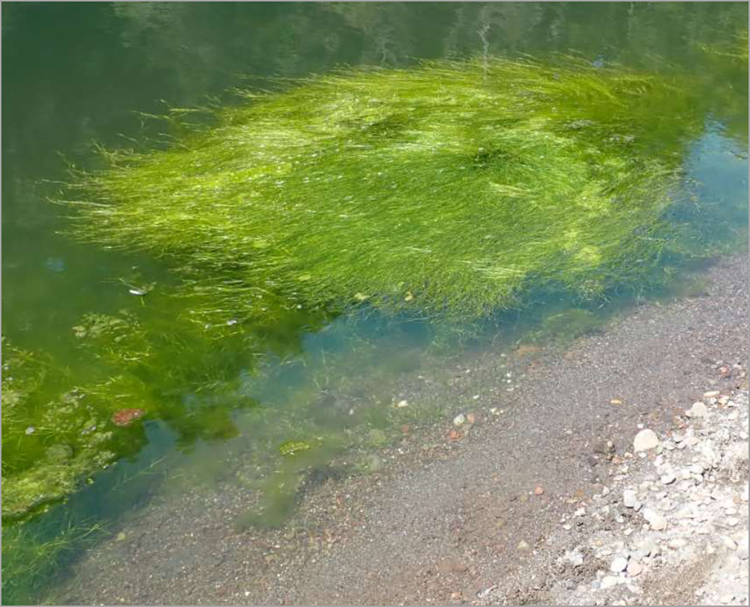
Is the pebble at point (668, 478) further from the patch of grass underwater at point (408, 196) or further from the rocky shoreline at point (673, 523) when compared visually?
the patch of grass underwater at point (408, 196)

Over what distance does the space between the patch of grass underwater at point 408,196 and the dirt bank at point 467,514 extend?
87 centimetres

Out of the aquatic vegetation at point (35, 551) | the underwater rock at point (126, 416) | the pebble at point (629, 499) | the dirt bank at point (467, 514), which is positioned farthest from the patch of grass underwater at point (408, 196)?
the aquatic vegetation at point (35, 551)

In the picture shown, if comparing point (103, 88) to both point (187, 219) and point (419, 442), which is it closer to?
point (187, 219)

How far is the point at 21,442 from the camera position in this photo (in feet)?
13.3

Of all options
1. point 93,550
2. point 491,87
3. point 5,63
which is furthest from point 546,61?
point 93,550

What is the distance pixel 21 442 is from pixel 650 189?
5337mm

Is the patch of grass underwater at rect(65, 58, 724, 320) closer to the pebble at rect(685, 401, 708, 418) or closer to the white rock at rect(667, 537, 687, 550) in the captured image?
the pebble at rect(685, 401, 708, 418)

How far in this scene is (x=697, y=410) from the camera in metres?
4.00

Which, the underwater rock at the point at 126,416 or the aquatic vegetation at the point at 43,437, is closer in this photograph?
the aquatic vegetation at the point at 43,437

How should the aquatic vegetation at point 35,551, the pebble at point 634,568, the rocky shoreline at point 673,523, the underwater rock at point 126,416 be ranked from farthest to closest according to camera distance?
the underwater rock at point 126,416
the aquatic vegetation at point 35,551
the pebble at point 634,568
the rocky shoreline at point 673,523

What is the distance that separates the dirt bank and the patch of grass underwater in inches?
34.1

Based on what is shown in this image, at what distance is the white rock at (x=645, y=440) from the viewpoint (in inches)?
150

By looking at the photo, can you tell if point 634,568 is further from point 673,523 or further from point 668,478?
point 668,478

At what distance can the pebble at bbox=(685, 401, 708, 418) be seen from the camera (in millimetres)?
3973
